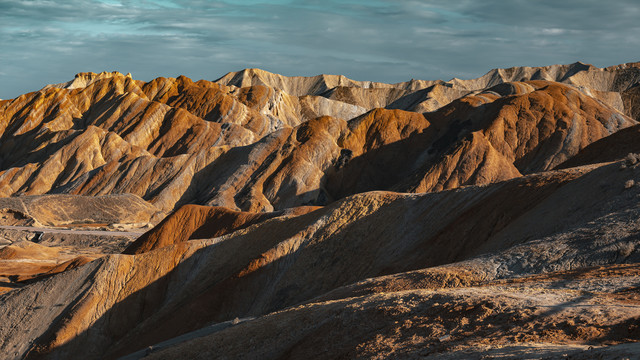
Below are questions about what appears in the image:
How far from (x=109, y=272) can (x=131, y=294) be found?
5.19 ft

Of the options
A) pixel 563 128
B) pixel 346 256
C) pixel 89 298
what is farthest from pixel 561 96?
pixel 89 298

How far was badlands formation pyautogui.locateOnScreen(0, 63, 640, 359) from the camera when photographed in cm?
1291

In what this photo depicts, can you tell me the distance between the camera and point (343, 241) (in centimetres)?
2998

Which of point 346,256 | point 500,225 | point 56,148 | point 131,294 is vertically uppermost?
point 500,225

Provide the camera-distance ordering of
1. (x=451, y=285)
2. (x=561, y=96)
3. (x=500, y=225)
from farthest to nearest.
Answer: (x=561, y=96), (x=500, y=225), (x=451, y=285)

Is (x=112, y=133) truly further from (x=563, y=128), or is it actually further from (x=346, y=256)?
(x=346, y=256)

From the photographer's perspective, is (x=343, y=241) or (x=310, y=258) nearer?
(x=310, y=258)

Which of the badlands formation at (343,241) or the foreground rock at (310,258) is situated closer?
the badlands formation at (343,241)

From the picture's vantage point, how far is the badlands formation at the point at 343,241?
1291 cm

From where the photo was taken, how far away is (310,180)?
73375 mm

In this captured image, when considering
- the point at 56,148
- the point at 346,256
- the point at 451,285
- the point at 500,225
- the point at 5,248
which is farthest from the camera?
the point at 56,148

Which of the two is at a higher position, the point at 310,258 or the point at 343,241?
the point at 343,241

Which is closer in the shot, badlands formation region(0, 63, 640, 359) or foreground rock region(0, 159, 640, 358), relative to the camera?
badlands formation region(0, 63, 640, 359)

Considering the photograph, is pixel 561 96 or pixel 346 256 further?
pixel 561 96
